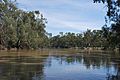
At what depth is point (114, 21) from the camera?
102ft

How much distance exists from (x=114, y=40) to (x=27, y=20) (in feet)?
338

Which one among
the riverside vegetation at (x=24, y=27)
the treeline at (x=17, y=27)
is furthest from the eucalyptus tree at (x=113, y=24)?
the treeline at (x=17, y=27)

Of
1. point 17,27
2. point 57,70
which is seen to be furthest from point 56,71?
point 17,27

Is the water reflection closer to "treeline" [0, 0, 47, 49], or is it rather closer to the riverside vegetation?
the riverside vegetation

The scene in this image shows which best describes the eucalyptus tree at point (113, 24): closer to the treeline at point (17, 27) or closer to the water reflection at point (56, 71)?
the water reflection at point (56, 71)

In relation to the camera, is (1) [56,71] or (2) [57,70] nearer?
(1) [56,71]

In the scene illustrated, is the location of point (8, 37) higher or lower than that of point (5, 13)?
lower

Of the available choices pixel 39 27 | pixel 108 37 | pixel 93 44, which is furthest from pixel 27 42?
pixel 108 37

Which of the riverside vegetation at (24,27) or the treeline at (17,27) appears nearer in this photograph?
the riverside vegetation at (24,27)

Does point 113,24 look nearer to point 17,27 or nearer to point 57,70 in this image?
point 57,70

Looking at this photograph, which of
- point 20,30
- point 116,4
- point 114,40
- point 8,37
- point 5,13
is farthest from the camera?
point 20,30

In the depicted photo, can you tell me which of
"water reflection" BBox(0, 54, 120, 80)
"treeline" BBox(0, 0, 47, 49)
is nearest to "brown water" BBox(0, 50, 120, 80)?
"water reflection" BBox(0, 54, 120, 80)

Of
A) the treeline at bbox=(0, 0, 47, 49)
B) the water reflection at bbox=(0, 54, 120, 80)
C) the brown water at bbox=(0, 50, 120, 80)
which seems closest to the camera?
the water reflection at bbox=(0, 54, 120, 80)

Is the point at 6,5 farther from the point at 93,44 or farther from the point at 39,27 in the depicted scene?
the point at 93,44
